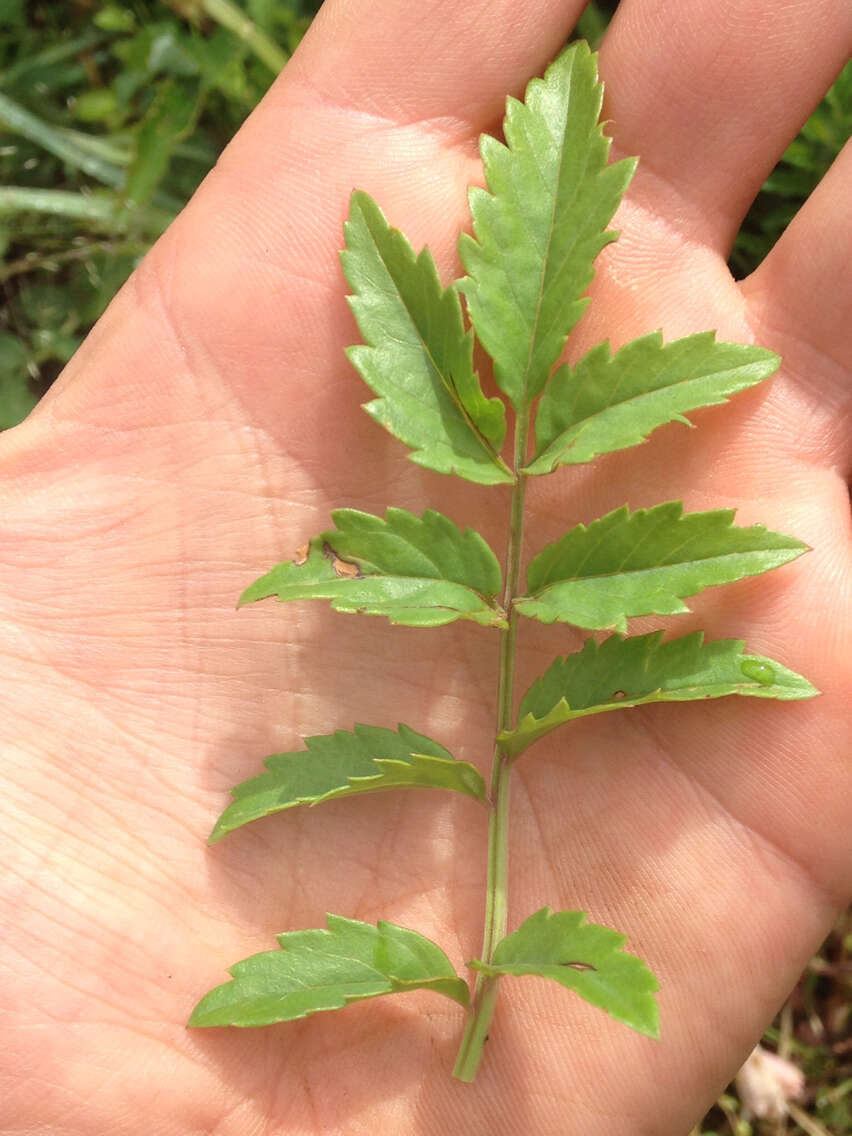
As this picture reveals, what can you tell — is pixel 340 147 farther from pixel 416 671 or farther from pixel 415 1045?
pixel 415 1045

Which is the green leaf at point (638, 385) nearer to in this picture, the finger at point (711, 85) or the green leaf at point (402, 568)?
the green leaf at point (402, 568)

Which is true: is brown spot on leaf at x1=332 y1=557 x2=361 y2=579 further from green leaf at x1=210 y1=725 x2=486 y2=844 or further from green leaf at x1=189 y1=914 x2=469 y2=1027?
green leaf at x1=189 y1=914 x2=469 y2=1027

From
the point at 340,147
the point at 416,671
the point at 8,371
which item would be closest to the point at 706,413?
the point at 416,671

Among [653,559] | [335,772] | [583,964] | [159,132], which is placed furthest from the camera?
[159,132]

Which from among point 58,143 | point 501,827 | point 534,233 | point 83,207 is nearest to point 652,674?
point 501,827

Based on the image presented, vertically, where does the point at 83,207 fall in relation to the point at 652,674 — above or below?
below

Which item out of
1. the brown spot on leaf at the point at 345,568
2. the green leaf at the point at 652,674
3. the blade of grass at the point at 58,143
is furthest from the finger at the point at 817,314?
the blade of grass at the point at 58,143

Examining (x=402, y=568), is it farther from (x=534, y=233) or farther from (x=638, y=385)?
(x=534, y=233)

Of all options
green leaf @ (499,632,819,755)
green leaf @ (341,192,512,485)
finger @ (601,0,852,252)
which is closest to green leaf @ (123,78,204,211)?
green leaf @ (341,192,512,485)
